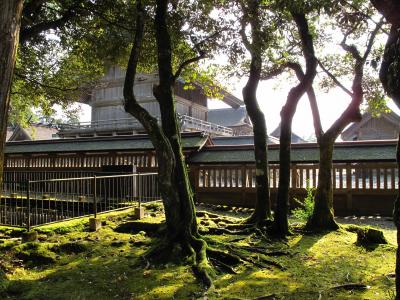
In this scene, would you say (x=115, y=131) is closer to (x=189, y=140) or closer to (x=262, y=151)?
(x=189, y=140)

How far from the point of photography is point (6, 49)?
4285 mm

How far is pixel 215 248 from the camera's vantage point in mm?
6930

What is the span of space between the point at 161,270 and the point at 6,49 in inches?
165

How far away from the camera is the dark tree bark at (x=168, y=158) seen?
6.48 m

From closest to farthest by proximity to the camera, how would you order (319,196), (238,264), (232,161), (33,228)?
1. (238,264)
2. (33,228)
3. (319,196)
4. (232,161)

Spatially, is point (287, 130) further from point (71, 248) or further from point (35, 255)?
point (35, 255)

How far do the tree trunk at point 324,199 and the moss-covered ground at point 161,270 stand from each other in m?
0.50

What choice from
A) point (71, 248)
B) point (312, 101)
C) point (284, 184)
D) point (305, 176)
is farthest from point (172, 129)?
point (305, 176)

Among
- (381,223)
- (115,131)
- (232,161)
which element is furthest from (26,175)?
(381,223)

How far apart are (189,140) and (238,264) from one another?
34.1 ft

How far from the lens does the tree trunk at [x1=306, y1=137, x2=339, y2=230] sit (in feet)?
29.1

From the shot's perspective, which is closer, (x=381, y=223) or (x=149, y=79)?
(x=381, y=223)

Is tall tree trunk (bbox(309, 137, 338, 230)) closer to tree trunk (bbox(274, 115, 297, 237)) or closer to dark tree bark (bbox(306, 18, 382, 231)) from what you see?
dark tree bark (bbox(306, 18, 382, 231))

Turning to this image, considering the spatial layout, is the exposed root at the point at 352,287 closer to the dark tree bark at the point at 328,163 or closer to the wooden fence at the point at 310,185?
the dark tree bark at the point at 328,163
